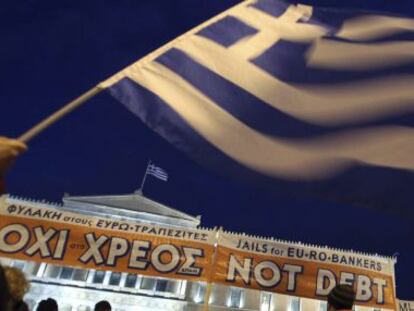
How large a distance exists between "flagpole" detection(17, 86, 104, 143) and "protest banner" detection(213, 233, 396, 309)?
25.4ft

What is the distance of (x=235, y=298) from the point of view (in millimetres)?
34312

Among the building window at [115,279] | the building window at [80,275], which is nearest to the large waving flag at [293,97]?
the building window at [80,275]

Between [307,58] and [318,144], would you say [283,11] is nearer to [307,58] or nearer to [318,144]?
[307,58]

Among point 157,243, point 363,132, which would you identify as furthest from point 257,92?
point 157,243

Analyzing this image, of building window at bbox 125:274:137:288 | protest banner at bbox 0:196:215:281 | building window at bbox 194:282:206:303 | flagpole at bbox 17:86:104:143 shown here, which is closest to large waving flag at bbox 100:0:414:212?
flagpole at bbox 17:86:104:143

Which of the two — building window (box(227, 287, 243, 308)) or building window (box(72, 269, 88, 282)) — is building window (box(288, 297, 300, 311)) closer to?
building window (box(227, 287, 243, 308))

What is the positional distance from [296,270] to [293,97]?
7428 mm

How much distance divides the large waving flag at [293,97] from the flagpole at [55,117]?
0.43 metres

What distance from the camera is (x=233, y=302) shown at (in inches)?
1345

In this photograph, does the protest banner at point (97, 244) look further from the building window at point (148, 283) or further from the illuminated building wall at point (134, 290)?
the building window at point (148, 283)

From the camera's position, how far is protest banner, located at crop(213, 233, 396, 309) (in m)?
10.7

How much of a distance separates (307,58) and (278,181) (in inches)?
63.9

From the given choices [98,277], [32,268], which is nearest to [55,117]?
[32,268]

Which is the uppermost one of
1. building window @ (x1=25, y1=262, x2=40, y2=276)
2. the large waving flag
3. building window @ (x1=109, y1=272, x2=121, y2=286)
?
building window @ (x1=109, y1=272, x2=121, y2=286)
